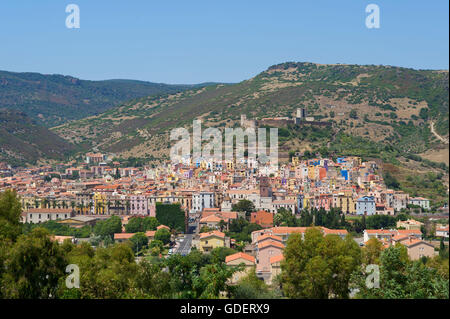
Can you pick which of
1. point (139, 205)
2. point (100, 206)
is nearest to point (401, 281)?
point (139, 205)

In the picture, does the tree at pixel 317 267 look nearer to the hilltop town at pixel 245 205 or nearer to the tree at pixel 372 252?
the tree at pixel 372 252

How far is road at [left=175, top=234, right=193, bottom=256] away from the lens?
2270 centimetres

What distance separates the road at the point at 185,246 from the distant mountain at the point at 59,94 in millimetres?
104827

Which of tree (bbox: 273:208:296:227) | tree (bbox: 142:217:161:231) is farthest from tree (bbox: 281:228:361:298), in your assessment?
tree (bbox: 142:217:161:231)

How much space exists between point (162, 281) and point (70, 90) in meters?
159

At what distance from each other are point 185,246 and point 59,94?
139309 mm

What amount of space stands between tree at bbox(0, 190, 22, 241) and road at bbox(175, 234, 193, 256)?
9963mm

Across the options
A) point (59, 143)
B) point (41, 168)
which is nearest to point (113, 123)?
point (59, 143)

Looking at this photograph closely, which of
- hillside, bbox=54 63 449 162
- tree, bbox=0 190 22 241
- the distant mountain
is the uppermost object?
the distant mountain

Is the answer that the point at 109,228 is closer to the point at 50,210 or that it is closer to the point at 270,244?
the point at 50,210

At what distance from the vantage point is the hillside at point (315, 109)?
2096 inches

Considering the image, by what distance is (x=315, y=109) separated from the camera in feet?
205

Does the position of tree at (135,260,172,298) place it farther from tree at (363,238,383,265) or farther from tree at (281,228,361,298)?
tree at (363,238,383,265)

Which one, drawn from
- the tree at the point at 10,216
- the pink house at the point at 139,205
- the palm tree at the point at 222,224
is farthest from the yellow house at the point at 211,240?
the pink house at the point at 139,205
